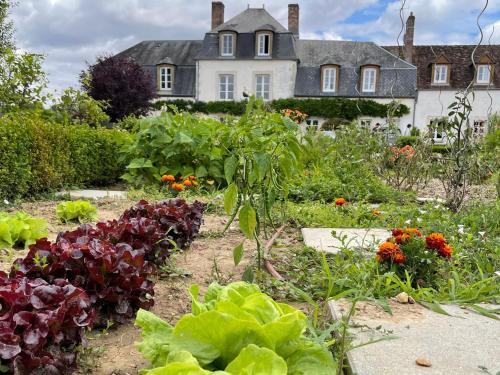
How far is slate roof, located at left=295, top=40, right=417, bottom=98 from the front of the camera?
25.1 m

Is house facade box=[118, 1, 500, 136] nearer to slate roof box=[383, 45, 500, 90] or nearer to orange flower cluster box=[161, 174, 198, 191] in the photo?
slate roof box=[383, 45, 500, 90]

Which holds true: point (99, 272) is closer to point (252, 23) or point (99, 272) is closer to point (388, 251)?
point (388, 251)

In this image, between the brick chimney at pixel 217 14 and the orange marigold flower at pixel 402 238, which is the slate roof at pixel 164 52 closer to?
the brick chimney at pixel 217 14

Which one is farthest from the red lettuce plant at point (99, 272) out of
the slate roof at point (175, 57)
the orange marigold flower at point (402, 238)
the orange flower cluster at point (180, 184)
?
the slate roof at point (175, 57)

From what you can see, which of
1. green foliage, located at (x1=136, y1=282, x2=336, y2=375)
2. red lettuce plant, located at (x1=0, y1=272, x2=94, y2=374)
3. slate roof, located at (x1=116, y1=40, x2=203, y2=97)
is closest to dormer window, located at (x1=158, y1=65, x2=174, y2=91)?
slate roof, located at (x1=116, y1=40, x2=203, y2=97)

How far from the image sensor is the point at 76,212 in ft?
13.4

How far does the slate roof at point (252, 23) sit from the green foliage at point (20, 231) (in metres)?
24.1

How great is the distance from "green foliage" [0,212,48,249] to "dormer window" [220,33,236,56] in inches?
957

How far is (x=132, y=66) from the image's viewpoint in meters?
21.5

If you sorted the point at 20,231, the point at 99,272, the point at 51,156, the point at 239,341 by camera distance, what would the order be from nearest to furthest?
the point at 239,341 < the point at 99,272 < the point at 20,231 < the point at 51,156

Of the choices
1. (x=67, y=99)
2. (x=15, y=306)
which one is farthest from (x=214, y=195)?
(x=67, y=99)

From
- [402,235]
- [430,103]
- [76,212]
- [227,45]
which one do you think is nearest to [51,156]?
[76,212]

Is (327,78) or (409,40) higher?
(409,40)

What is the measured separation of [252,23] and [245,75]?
2.92 metres
